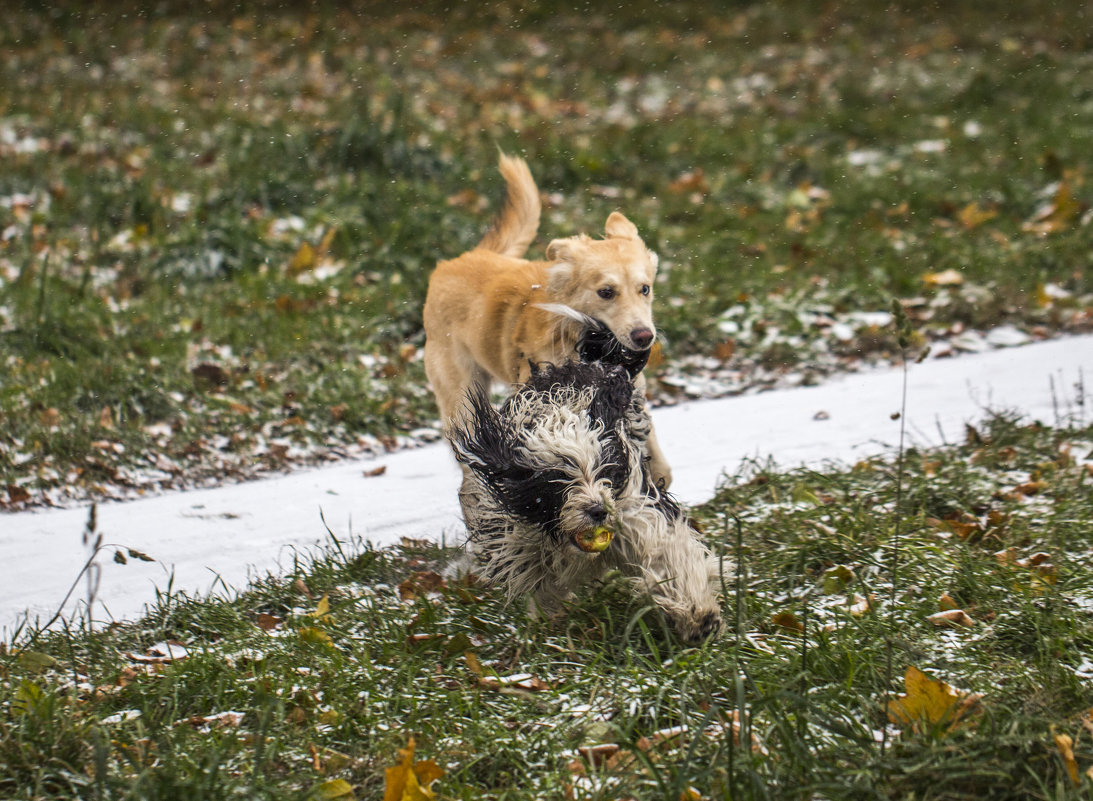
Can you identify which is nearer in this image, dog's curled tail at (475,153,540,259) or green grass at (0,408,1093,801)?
green grass at (0,408,1093,801)

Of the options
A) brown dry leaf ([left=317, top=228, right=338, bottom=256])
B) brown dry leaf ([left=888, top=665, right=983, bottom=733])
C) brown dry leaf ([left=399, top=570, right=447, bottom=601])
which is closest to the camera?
brown dry leaf ([left=888, top=665, right=983, bottom=733])

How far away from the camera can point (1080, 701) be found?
7.80 ft

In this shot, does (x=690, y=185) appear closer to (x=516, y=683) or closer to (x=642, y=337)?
(x=642, y=337)

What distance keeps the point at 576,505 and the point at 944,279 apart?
5684 mm

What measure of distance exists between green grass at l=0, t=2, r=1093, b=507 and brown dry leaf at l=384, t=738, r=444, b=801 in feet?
11.3

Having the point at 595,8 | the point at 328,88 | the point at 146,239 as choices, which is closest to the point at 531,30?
the point at 595,8

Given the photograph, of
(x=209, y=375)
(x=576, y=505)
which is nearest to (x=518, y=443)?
(x=576, y=505)

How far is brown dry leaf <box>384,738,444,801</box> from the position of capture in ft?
6.97

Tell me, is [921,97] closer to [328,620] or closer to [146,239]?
[146,239]

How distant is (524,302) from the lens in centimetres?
434

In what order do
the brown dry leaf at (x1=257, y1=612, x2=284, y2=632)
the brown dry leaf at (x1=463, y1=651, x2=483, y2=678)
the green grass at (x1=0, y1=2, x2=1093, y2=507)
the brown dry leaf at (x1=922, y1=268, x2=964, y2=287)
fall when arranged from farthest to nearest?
1. the brown dry leaf at (x1=922, y1=268, x2=964, y2=287)
2. the green grass at (x1=0, y1=2, x2=1093, y2=507)
3. the brown dry leaf at (x1=257, y1=612, x2=284, y2=632)
4. the brown dry leaf at (x1=463, y1=651, x2=483, y2=678)

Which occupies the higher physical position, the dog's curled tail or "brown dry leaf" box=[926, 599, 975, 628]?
the dog's curled tail

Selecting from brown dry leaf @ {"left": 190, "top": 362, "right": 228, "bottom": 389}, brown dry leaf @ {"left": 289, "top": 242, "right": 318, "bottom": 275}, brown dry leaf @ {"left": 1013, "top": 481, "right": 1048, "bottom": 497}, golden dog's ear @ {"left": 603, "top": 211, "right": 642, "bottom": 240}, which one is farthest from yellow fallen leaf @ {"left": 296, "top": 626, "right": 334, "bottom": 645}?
brown dry leaf @ {"left": 289, "top": 242, "right": 318, "bottom": 275}

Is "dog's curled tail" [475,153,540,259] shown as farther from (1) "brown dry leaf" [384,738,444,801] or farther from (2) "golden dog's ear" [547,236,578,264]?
(1) "brown dry leaf" [384,738,444,801]
